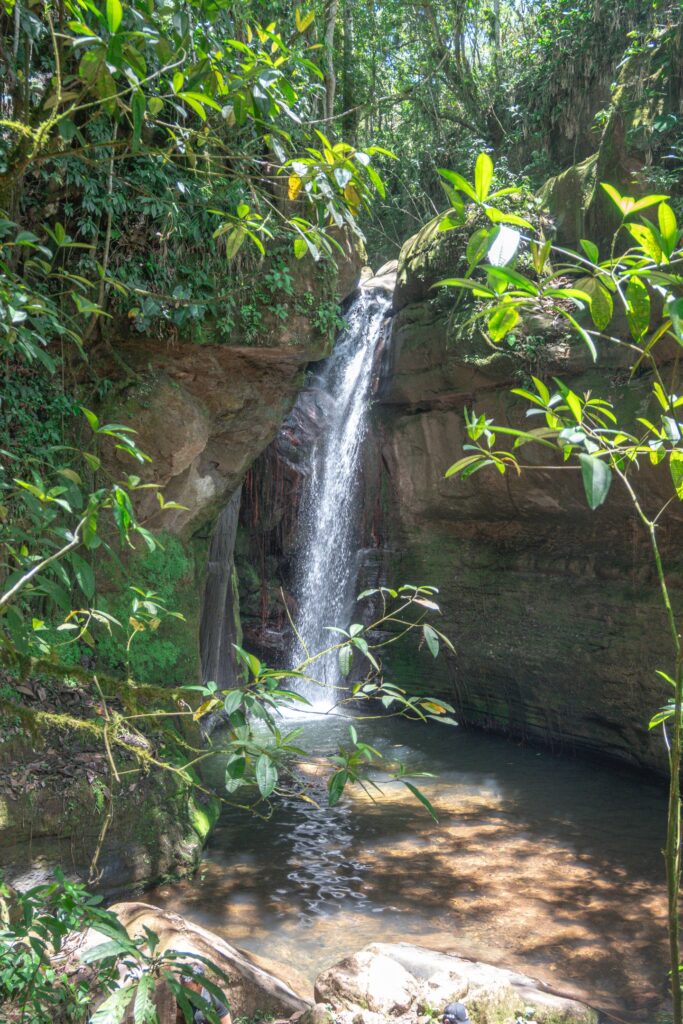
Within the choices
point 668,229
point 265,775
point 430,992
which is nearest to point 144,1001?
point 265,775

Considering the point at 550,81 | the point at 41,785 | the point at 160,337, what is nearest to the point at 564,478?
the point at 160,337

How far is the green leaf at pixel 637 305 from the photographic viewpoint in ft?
3.83

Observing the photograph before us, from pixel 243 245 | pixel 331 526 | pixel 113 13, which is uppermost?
pixel 243 245

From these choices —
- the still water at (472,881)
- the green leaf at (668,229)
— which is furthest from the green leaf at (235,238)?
the still water at (472,881)

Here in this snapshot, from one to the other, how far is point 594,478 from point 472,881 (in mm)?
4927

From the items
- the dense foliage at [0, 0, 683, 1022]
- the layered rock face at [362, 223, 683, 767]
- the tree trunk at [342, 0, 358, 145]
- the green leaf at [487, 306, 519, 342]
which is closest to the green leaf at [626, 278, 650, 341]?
the dense foliage at [0, 0, 683, 1022]

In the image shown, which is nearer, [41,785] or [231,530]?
[41,785]

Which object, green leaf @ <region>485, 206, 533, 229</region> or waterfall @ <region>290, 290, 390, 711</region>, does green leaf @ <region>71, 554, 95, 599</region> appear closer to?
green leaf @ <region>485, 206, 533, 229</region>

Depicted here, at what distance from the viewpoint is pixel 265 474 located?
33.2 ft

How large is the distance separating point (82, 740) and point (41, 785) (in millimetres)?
443

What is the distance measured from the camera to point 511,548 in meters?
8.70

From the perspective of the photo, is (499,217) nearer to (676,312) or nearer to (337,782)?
(676,312)

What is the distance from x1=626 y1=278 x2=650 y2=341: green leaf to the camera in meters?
1.17

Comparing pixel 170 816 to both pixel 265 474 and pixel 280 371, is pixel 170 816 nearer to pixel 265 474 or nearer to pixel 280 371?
pixel 280 371
